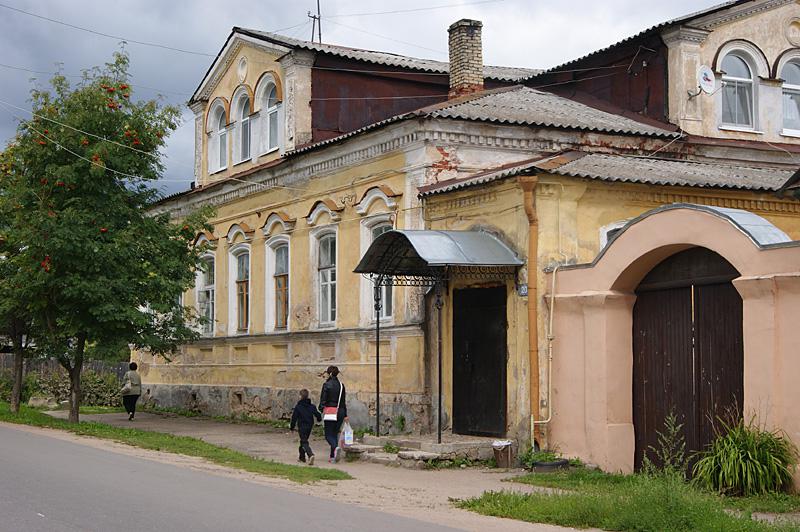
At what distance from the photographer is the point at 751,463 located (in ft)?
37.7

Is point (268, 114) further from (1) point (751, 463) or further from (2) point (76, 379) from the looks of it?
(1) point (751, 463)

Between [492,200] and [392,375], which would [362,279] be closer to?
[392,375]

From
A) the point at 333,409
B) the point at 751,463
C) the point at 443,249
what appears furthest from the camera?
the point at 333,409

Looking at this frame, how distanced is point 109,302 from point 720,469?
12.5m

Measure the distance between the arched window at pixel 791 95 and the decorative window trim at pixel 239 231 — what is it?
480 inches

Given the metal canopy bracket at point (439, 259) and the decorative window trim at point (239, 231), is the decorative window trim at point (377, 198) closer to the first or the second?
the metal canopy bracket at point (439, 259)

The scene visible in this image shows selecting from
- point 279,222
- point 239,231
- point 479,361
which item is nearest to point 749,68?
point 479,361

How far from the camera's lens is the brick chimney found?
21578 millimetres

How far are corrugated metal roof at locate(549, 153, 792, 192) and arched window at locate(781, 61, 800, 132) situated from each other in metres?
3.01

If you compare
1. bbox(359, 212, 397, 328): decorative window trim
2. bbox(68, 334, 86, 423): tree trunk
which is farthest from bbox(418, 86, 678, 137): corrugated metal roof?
bbox(68, 334, 86, 423): tree trunk

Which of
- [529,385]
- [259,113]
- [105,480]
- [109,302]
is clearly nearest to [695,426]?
[529,385]

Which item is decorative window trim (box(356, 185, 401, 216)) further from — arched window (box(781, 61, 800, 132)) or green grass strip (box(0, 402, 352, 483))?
arched window (box(781, 61, 800, 132))

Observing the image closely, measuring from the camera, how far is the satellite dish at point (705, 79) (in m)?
21.1

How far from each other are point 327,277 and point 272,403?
11.7 feet
